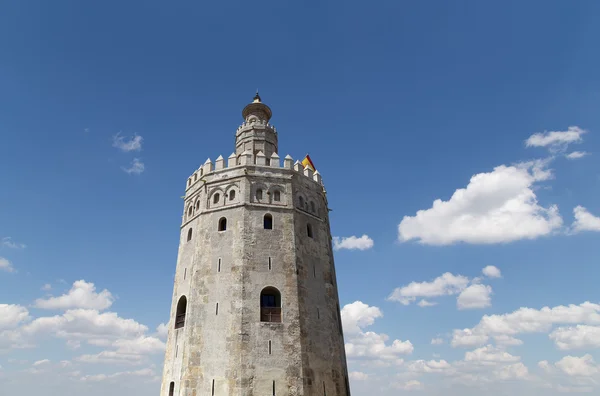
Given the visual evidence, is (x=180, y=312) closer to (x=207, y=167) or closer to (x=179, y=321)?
(x=179, y=321)

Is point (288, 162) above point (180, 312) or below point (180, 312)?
above

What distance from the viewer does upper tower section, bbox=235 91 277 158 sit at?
3356cm

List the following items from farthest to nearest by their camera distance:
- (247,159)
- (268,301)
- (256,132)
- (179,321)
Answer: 1. (256,132)
2. (247,159)
3. (179,321)
4. (268,301)

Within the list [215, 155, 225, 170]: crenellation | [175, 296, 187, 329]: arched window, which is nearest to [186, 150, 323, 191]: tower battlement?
[215, 155, 225, 170]: crenellation

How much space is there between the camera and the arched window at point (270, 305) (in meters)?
24.5

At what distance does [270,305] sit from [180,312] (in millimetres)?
6364

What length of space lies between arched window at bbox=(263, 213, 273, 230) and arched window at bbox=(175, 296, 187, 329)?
7.04m

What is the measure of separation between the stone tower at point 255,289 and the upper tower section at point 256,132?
3903 millimetres

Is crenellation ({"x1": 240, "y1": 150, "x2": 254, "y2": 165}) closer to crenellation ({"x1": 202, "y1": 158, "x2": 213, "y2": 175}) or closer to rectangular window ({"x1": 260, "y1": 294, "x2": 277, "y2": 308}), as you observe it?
crenellation ({"x1": 202, "y1": 158, "x2": 213, "y2": 175})

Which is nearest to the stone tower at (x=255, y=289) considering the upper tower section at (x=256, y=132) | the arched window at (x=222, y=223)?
the arched window at (x=222, y=223)

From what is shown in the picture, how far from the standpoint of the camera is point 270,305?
25.1 m

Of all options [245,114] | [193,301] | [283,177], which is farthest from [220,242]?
[245,114]

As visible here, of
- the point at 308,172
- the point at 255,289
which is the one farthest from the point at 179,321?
the point at 308,172

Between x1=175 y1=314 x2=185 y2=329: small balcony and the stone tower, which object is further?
x1=175 y1=314 x2=185 y2=329: small balcony
